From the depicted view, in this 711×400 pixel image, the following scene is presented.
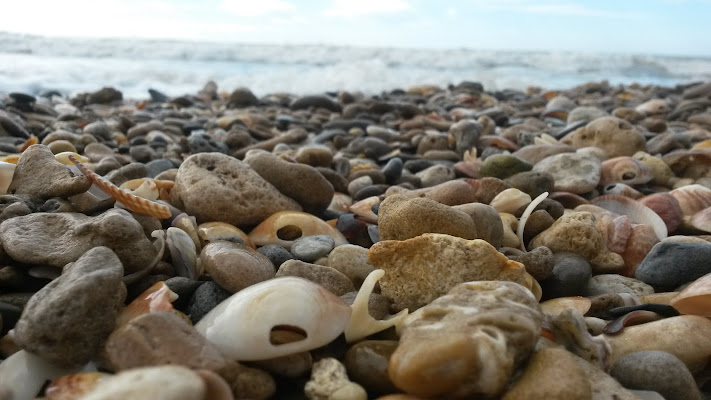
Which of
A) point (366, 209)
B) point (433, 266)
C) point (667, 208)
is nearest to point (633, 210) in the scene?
point (667, 208)

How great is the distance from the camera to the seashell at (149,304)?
151 cm

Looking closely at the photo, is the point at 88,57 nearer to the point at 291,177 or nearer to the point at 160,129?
the point at 160,129

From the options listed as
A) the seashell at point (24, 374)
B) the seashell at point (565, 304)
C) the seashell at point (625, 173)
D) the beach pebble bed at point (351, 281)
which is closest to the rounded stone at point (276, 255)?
the beach pebble bed at point (351, 281)

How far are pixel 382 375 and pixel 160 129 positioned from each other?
4147 mm

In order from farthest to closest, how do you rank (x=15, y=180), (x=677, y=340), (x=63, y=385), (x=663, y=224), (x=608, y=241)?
(x=663, y=224) < (x=608, y=241) < (x=15, y=180) < (x=677, y=340) < (x=63, y=385)

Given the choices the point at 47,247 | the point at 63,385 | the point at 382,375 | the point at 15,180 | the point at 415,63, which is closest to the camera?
the point at 63,385

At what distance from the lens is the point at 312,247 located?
7.39 feet

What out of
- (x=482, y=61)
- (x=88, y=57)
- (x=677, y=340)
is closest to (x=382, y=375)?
(x=677, y=340)

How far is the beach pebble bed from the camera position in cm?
125

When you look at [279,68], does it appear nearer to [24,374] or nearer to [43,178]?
[43,178]

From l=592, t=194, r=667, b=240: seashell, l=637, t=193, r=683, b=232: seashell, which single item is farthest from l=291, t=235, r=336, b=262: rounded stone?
l=637, t=193, r=683, b=232: seashell

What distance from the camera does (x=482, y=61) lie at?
2066cm

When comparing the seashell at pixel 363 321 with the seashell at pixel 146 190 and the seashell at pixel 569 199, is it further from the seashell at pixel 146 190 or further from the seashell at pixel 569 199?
the seashell at pixel 569 199

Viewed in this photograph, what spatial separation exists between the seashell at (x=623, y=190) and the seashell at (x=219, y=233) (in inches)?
81.4
